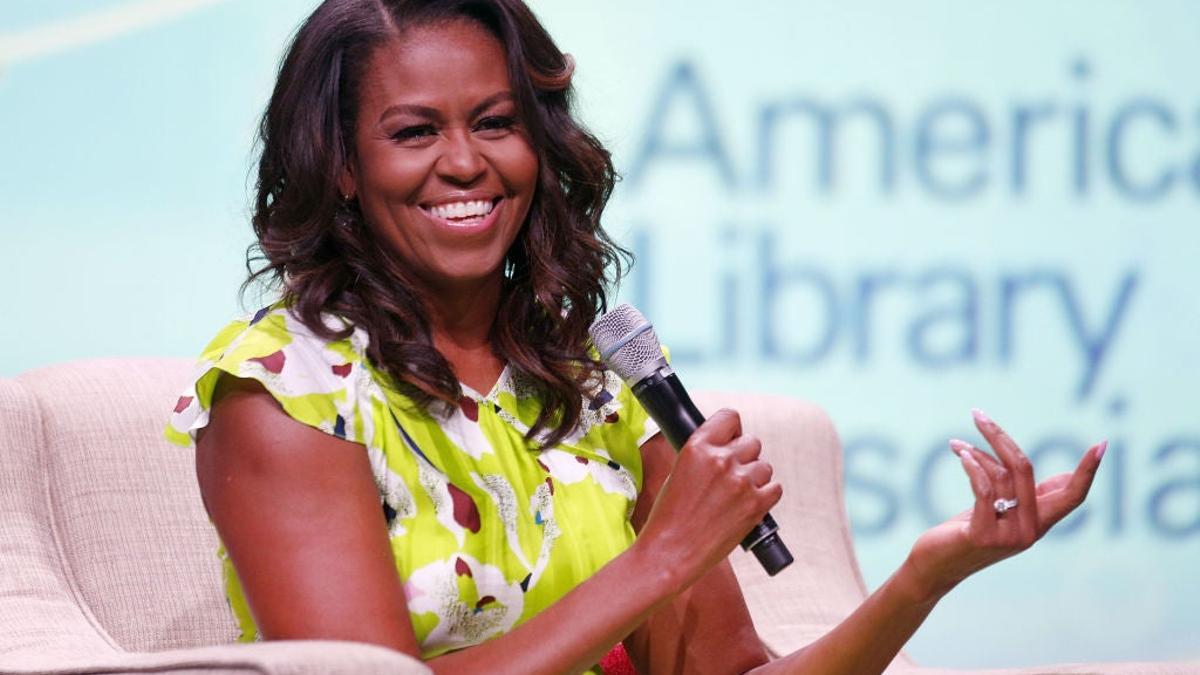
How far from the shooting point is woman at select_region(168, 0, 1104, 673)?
156 centimetres

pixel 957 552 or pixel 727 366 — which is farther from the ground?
pixel 957 552

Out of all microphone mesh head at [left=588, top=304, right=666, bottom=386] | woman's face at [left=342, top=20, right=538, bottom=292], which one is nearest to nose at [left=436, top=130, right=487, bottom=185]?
woman's face at [left=342, top=20, right=538, bottom=292]

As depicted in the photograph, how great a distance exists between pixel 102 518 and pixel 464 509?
0.57 metres

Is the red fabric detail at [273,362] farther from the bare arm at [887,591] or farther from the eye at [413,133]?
the bare arm at [887,591]

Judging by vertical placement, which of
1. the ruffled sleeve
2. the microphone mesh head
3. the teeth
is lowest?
the ruffled sleeve

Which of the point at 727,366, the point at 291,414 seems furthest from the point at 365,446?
the point at 727,366

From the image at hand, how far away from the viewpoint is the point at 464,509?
1746 millimetres

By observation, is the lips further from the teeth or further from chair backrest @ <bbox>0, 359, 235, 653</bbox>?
chair backrest @ <bbox>0, 359, 235, 653</bbox>

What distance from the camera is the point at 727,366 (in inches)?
130

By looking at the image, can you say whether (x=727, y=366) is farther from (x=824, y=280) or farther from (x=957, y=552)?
(x=957, y=552)

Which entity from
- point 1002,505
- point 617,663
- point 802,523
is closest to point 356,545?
point 617,663

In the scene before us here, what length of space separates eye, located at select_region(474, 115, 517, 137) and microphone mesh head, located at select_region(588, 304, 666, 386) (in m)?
0.30

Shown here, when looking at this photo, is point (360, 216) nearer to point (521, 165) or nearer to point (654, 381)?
point (521, 165)

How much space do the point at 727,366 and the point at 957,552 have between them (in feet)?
5.61
